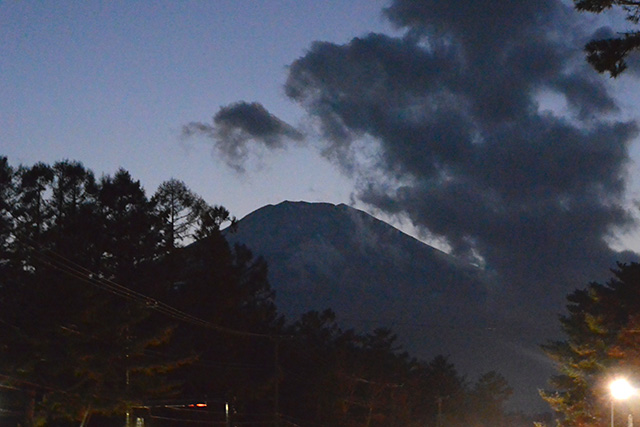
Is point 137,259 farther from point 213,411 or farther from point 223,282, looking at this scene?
point 213,411

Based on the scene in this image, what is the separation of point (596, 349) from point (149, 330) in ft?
86.3

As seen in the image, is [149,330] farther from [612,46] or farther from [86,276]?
[612,46]

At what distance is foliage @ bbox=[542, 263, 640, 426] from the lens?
154 ft

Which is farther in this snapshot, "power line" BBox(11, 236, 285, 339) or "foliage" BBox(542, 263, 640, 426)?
"foliage" BBox(542, 263, 640, 426)

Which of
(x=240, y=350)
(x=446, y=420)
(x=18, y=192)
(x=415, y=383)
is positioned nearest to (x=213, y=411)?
(x=240, y=350)

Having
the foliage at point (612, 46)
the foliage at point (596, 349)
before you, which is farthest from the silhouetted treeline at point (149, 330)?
the foliage at point (612, 46)

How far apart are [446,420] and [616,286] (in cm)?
5274

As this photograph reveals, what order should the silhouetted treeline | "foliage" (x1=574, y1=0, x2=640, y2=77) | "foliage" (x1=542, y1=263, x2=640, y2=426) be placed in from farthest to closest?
"foliage" (x1=542, y1=263, x2=640, y2=426) < the silhouetted treeline < "foliage" (x1=574, y1=0, x2=640, y2=77)

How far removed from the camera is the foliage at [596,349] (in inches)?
1847

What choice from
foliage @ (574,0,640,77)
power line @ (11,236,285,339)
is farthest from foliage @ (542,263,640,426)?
foliage @ (574,0,640,77)

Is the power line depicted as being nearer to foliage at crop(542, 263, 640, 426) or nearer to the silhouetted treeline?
the silhouetted treeline

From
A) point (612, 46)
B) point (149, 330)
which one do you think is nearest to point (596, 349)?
point (149, 330)

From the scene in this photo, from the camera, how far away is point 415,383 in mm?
87562

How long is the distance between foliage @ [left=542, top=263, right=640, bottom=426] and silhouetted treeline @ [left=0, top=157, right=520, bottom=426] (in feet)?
53.1
